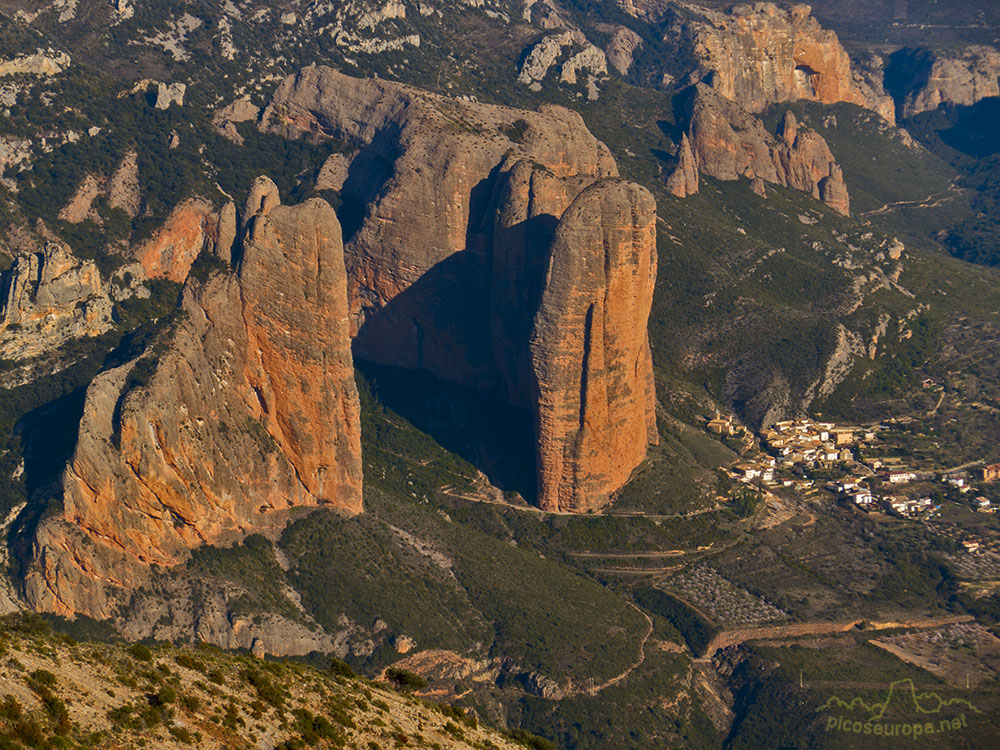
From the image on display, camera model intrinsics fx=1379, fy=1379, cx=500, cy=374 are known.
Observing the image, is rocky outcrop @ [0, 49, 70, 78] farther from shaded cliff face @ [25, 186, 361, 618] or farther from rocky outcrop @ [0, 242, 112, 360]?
shaded cliff face @ [25, 186, 361, 618]

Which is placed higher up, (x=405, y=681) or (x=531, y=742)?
(x=405, y=681)

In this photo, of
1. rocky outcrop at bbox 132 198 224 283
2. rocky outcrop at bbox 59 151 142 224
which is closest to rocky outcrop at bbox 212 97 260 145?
rocky outcrop at bbox 59 151 142 224

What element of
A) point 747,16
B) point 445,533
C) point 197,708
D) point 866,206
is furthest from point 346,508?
point 747,16

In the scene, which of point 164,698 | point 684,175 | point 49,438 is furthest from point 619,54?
point 164,698

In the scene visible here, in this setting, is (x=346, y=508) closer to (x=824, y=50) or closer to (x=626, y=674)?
(x=626, y=674)

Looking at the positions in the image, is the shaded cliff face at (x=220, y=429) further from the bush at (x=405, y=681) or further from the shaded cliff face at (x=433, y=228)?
the bush at (x=405, y=681)
